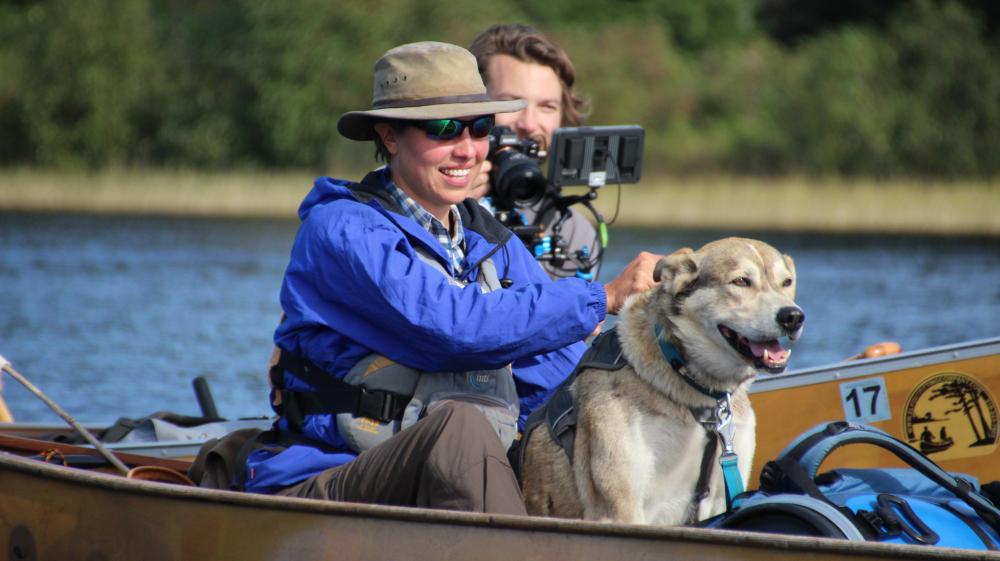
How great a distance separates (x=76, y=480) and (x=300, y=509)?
2.29 feet

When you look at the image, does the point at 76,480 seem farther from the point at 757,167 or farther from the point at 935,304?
the point at 757,167

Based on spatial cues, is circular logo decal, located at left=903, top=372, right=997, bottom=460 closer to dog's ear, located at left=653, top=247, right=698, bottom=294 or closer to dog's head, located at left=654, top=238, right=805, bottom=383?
dog's head, located at left=654, top=238, right=805, bottom=383

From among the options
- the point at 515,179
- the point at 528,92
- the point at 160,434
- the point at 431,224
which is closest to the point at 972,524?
the point at 431,224

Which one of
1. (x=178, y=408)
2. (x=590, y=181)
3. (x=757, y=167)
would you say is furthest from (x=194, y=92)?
(x=590, y=181)

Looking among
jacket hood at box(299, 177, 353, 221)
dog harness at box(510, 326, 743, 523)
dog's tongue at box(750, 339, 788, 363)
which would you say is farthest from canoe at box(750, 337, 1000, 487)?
jacket hood at box(299, 177, 353, 221)

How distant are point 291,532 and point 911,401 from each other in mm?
2501

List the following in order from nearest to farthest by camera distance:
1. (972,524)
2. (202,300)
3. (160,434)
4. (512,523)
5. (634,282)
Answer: (512,523), (972,524), (634,282), (160,434), (202,300)

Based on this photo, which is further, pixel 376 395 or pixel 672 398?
pixel 672 398

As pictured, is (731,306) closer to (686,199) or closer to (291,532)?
(291,532)

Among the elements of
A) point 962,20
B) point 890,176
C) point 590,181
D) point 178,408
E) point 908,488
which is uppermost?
point 962,20

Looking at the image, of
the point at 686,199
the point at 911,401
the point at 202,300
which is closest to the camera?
the point at 911,401

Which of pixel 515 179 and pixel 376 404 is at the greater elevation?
pixel 515 179

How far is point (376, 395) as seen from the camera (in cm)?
340

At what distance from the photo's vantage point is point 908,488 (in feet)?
11.1
